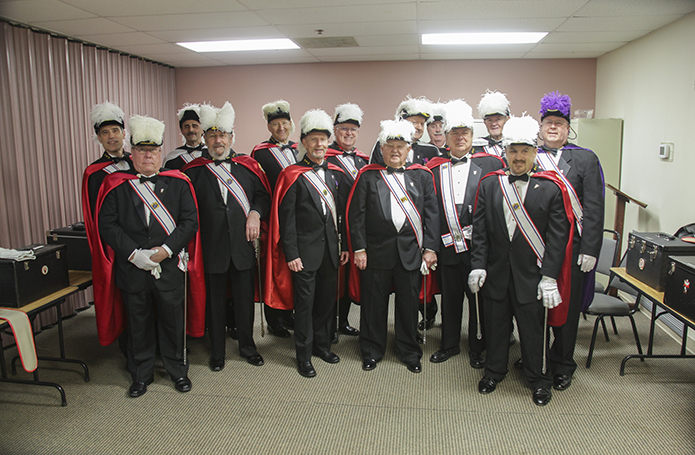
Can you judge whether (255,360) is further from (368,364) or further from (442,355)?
(442,355)

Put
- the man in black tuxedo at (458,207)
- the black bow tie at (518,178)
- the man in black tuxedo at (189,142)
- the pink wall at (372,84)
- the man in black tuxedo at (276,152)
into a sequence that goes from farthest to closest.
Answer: the pink wall at (372,84), the man in black tuxedo at (276,152), the man in black tuxedo at (189,142), the man in black tuxedo at (458,207), the black bow tie at (518,178)

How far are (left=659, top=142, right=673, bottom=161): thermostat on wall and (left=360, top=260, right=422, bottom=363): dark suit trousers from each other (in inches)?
102

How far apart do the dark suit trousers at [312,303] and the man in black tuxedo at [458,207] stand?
749 millimetres

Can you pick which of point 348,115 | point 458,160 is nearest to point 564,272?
point 458,160

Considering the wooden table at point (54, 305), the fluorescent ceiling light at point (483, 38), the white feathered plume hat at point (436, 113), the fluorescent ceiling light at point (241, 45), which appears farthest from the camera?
the fluorescent ceiling light at point (241, 45)

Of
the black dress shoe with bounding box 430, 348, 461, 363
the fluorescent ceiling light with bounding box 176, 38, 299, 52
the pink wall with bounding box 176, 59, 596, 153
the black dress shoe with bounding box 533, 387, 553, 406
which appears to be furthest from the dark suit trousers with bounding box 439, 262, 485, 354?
the pink wall with bounding box 176, 59, 596, 153

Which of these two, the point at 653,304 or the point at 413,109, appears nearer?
the point at 653,304

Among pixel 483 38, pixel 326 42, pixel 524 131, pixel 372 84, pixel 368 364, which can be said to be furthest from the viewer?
pixel 372 84

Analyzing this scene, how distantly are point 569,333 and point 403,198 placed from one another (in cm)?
129

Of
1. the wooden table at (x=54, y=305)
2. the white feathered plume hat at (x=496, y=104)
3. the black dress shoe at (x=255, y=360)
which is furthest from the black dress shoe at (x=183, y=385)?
the white feathered plume hat at (x=496, y=104)

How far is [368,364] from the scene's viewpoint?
3.17m

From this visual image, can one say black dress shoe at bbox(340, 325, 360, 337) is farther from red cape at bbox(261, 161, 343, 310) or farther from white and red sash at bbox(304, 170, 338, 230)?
white and red sash at bbox(304, 170, 338, 230)

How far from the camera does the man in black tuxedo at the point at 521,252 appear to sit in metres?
2.59

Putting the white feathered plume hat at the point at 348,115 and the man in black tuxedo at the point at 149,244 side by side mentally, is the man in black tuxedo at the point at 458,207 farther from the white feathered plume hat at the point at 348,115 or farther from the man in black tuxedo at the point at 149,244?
the man in black tuxedo at the point at 149,244
